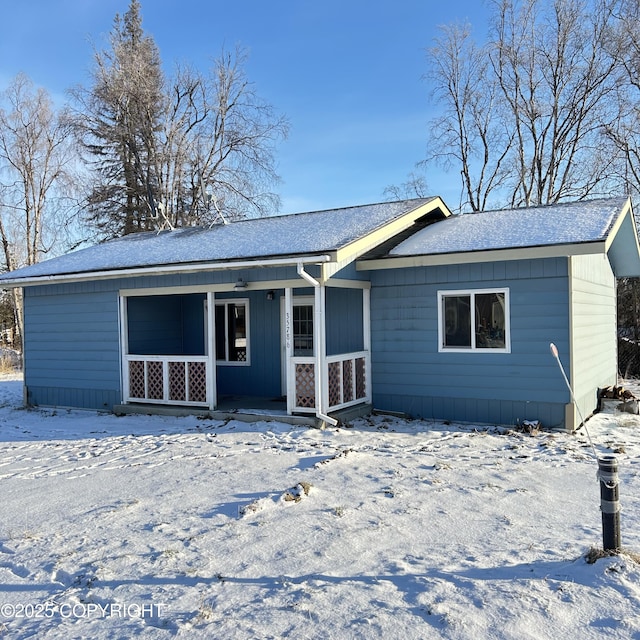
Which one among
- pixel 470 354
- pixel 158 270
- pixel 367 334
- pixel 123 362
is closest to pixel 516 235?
pixel 470 354

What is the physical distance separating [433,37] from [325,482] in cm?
2507

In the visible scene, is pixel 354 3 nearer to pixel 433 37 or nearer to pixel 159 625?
pixel 433 37

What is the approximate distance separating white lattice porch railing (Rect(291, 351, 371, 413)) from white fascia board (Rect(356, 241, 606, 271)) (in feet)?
5.12

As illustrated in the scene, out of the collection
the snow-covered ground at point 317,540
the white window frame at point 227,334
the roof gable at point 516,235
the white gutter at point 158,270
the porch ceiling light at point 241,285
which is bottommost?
the snow-covered ground at point 317,540

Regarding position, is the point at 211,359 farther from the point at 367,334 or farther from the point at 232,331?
the point at 367,334

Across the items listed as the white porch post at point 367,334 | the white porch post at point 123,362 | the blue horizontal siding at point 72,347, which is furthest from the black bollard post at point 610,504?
the blue horizontal siding at point 72,347

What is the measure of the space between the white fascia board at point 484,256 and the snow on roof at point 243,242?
1.97 ft

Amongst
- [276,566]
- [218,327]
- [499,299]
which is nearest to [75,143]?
→ [218,327]

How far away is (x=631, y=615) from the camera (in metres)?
3.30

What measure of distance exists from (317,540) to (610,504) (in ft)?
6.84

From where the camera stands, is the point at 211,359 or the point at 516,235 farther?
the point at 211,359

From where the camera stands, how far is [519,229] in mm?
9609

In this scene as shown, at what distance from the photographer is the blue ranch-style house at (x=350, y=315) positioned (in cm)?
891

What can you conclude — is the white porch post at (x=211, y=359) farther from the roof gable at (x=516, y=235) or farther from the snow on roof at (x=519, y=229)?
the snow on roof at (x=519, y=229)
